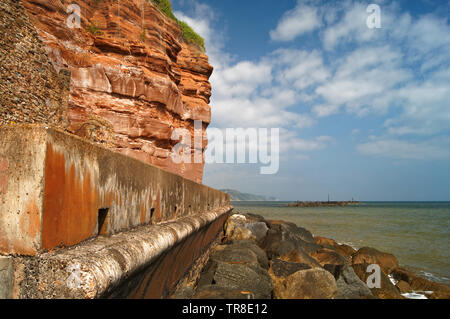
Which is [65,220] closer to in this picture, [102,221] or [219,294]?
[102,221]

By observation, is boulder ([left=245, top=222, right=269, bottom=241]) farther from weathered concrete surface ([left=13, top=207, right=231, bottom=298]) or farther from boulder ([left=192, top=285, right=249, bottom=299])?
weathered concrete surface ([left=13, top=207, right=231, bottom=298])

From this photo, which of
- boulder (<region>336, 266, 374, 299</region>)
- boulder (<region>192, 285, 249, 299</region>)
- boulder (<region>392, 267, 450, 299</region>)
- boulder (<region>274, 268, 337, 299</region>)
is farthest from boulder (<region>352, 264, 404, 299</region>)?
boulder (<region>192, 285, 249, 299</region>)

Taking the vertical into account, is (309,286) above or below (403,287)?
above

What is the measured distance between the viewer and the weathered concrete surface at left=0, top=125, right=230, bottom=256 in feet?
4.75

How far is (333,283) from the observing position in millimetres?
4625

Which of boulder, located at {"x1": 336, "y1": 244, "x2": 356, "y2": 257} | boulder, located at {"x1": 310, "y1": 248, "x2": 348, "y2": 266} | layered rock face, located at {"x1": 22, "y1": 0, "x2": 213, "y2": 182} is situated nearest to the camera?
boulder, located at {"x1": 310, "y1": 248, "x2": 348, "y2": 266}

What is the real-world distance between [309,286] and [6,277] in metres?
4.27

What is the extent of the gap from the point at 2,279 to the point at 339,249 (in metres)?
12.0

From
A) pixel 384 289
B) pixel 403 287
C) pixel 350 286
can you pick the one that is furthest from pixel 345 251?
pixel 350 286

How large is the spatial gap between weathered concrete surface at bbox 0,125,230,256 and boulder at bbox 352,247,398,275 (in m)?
9.03

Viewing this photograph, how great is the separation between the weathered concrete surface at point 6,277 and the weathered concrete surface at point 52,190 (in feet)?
0.15

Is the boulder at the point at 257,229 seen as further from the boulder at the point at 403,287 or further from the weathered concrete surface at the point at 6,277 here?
the weathered concrete surface at the point at 6,277

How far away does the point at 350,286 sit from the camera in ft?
18.5
